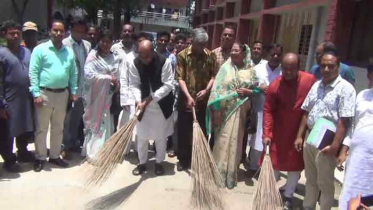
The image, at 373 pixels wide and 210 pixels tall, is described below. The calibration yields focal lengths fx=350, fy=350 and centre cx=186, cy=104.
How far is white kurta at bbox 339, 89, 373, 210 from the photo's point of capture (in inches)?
95.3

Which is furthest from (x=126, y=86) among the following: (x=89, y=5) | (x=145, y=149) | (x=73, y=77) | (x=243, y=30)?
(x=89, y=5)

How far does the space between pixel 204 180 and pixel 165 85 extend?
3.87 feet

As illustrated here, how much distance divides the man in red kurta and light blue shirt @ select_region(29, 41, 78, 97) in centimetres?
215

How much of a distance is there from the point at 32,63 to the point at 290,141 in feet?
8.83

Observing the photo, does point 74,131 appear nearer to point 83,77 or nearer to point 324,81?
point 83,77

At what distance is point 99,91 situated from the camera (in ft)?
13.4

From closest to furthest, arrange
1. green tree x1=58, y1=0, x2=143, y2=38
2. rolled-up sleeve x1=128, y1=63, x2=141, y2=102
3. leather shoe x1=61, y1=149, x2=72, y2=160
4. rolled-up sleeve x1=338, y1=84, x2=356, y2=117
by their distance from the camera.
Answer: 1. rolled-up sleeve x1=338, y1=84, x2=356, y2=117
2. rolled-up sleeve x1=128, y1=63, x2=141, y2=102
3. leather shoe x1=61, y1=149, x2=72, y2=160
4. green tree x1=58, y1=0, x2=143, y2=38

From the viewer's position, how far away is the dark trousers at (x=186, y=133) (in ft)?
13.6

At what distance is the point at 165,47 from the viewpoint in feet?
15.9

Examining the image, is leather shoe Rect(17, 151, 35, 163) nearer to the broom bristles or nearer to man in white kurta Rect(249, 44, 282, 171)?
the broom bristles

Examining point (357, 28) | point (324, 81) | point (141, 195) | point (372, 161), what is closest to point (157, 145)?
point (141, 195)

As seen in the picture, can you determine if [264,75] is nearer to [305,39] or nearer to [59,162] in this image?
[59,162]

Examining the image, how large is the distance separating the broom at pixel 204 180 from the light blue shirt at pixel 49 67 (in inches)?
61.4

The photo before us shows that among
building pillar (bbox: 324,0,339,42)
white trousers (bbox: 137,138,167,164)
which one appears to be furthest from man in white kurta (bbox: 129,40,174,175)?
building pillar (bbox: 324,0,339,42)
